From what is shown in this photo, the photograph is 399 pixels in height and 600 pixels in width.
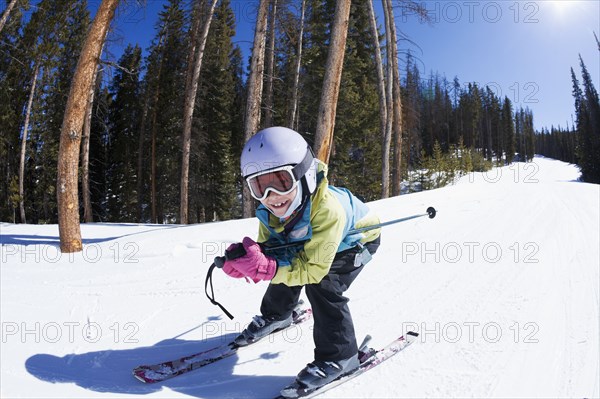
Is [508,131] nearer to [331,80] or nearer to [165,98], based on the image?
[165,98]

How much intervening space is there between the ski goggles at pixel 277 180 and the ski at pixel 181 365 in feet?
4.52

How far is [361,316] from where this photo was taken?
3.31m

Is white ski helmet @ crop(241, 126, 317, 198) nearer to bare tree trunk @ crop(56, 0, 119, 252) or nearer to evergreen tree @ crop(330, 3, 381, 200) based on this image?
bare tree trunk @ crop(56, 0, 119, 252)

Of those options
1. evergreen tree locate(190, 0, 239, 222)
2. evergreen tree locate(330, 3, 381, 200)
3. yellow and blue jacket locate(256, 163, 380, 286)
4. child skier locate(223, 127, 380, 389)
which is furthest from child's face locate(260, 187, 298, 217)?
evergreen tree locate(190, 0, 239, 222)

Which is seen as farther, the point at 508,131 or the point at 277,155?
the point at 508,131

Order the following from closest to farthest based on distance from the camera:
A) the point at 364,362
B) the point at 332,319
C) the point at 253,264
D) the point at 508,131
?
the point at 253,264 < the point at 332,319 < the point at 364,362 < the point at 508,131

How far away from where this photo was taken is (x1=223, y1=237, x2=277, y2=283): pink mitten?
2094mm

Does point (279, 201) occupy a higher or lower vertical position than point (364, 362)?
higher

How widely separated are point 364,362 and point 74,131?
19.9 ft

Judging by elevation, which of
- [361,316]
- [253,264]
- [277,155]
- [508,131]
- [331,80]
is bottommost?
[361,316]

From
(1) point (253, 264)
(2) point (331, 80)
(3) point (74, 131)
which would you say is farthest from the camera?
(2) point (331, 80)

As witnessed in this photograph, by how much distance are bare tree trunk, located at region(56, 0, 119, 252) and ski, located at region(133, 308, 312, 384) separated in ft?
14.4

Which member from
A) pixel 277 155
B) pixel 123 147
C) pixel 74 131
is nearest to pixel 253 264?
pixel 277 155

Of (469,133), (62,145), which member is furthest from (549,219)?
(469,133)
